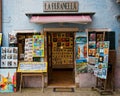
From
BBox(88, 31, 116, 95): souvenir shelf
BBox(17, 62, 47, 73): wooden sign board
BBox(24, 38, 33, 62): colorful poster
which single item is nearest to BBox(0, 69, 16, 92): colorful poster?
BBox(17, 62, 47, 73): wooden sign board

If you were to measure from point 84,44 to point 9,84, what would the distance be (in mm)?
3290

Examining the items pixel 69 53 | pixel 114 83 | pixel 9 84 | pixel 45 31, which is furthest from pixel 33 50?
pixel 69 53

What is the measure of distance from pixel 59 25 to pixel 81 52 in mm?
1383

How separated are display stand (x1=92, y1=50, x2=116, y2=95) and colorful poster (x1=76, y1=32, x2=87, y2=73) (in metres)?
0.76

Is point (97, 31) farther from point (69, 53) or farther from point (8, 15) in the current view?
point (69, 53)

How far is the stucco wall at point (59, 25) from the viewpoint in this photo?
1100cm

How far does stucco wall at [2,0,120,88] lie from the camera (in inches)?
433

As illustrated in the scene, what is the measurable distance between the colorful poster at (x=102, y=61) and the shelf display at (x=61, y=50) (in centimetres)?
617

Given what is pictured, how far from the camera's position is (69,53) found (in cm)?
1658

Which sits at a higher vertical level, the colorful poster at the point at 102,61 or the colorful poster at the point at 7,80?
the colorful poster at the point at 102,61

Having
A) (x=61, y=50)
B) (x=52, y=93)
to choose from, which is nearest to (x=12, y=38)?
(x=52, y=93)

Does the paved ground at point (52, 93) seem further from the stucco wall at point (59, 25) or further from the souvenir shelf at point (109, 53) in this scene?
the stucco wall at point (59, 25)

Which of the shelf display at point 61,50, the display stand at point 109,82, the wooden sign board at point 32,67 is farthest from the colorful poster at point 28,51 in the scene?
the shelf display at point 61,50

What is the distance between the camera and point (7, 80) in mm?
10477
